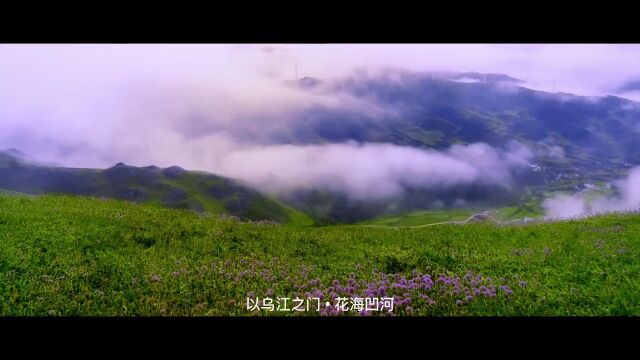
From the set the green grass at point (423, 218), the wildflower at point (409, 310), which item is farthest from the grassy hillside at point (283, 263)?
the green grass at point (423, 218)

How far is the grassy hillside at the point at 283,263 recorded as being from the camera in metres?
7.02

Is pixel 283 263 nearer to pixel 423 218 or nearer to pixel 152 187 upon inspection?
pixel 423 218

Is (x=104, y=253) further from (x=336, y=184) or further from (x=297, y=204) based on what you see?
(x=336, y=184)

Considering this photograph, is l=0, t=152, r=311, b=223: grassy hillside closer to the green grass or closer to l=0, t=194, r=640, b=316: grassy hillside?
l=0, t=194, r=640, b=316: grassy hillside

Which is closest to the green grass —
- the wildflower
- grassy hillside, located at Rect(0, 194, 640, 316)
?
grassy hillside, located at Rect(0, 194, 640, 316)

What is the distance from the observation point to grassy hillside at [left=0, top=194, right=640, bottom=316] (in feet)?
23.0

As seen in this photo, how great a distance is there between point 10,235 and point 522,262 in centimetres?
721

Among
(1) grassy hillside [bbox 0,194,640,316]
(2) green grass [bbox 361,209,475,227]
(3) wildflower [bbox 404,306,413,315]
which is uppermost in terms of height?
(2) green grass [bbox 361,209,475,227]

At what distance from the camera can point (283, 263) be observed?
7582mm

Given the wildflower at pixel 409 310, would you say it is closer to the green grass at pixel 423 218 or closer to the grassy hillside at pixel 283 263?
the grassy hillside at pixel 283 263

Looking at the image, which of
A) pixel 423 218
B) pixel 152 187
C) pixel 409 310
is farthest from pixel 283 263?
pixel 152 187
